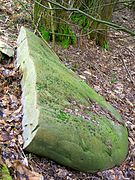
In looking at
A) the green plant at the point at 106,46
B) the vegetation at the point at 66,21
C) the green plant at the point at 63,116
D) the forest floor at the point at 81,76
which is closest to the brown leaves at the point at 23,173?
the forest floor at the point at 81,76

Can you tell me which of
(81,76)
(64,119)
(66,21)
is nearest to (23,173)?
(64,119)

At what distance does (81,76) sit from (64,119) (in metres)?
2.43

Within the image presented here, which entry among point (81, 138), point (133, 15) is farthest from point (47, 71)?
point (133, 15)

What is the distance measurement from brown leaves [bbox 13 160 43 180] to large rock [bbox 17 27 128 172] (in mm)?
250

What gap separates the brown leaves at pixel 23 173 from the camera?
130 inches

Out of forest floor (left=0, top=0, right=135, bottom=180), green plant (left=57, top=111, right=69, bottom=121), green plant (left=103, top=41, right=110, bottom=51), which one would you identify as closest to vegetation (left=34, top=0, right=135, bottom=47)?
green plant (left=103, top=41, right=110, bottom=51)

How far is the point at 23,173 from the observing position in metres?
3.36

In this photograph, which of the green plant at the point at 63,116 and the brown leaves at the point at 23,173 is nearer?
the brown leaves at the point at 23,173

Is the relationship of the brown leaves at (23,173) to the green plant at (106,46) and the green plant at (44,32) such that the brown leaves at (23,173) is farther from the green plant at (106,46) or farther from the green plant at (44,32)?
the green plant at (106,46)

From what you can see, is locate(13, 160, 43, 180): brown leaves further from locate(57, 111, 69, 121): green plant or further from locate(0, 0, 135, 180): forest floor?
locate(57, 111, 69, 121): green plant

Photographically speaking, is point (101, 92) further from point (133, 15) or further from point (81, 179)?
point (133, 15)

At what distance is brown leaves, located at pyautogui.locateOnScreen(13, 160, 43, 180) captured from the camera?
3.31 m

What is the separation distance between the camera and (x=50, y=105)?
13.4 ft

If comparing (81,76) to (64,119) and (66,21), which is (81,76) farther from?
(64,119)
